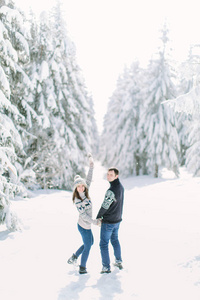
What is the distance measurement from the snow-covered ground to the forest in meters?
1.22

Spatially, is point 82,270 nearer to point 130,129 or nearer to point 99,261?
point 99,261

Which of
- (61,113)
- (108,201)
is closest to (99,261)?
(108,201)

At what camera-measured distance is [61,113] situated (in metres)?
18.7

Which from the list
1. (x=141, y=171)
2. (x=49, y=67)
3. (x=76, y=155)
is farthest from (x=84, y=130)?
(x=141, y=171)

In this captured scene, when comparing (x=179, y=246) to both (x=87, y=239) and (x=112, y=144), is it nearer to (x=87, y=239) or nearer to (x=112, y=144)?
(x=87, y=239)

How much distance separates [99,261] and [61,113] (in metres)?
14.2

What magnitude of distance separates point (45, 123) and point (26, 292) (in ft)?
39.4

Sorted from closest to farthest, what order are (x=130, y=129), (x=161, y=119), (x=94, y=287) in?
(x=94, y=287) < (x=161, y=119) < (x=130, y=129)

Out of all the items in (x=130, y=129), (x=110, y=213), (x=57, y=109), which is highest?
(x=57, y=109)

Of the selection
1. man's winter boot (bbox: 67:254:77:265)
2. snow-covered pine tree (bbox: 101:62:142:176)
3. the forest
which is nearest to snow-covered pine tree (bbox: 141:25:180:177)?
the forest

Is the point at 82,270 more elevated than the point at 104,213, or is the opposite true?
the point at 104,213

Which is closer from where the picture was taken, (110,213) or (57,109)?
(110,213)

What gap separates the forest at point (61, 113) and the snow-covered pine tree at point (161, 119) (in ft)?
0.30

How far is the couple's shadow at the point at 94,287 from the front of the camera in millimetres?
4176
